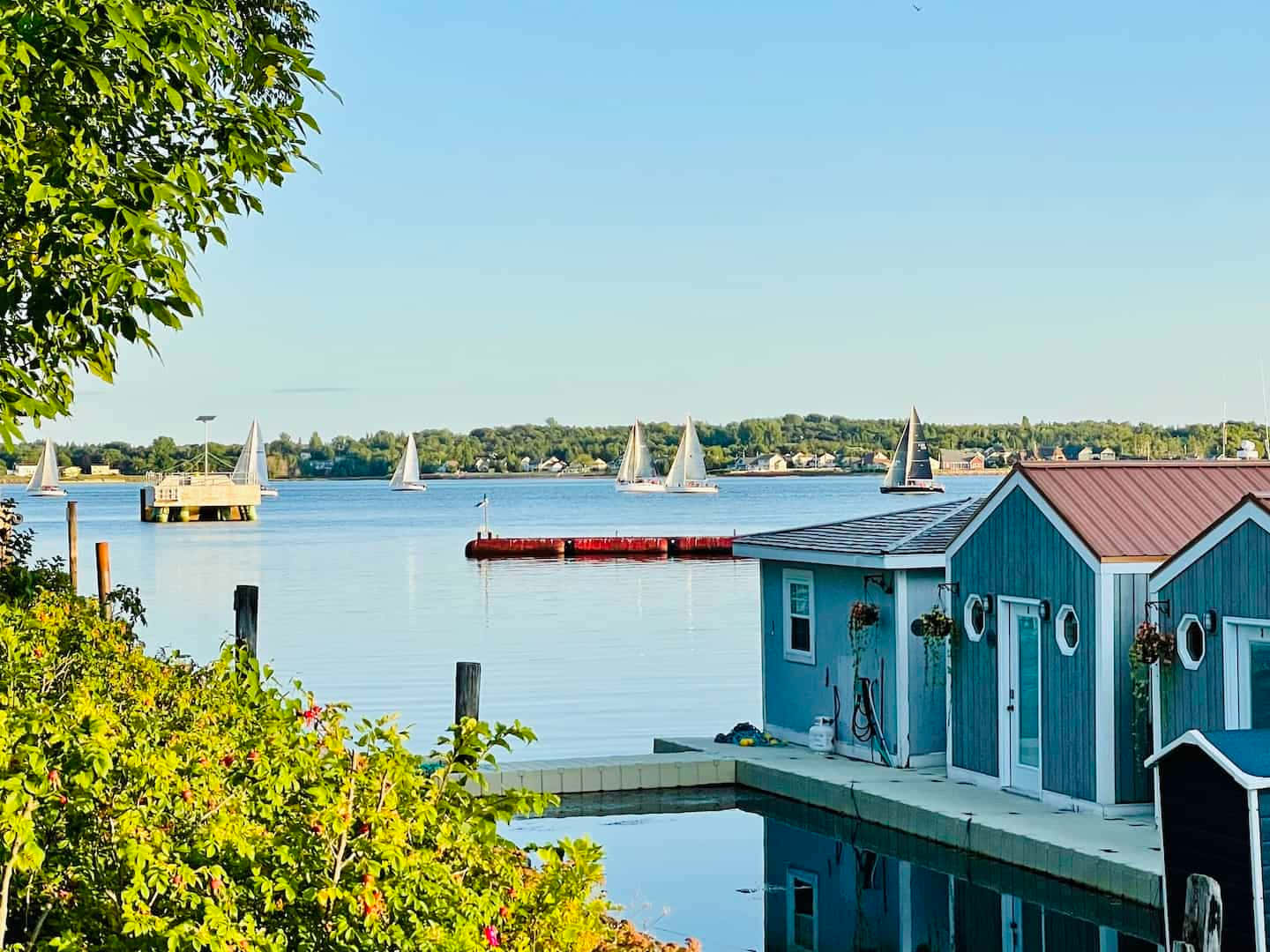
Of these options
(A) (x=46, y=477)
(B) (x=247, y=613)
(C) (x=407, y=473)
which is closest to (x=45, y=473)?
(A) (x=46, y=477)

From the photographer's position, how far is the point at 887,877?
1366cm

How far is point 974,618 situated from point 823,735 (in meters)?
3.04

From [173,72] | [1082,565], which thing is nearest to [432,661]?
[1082,565]

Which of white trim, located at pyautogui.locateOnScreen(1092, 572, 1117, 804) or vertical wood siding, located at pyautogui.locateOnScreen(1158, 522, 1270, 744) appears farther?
white trim, located at pyautogui.locateOnScreen(1092, 572, 1117, 804)

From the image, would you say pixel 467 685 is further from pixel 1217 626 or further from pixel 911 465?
pixel 911 465

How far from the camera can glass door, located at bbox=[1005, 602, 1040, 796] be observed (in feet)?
48.3

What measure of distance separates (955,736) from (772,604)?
3.76m

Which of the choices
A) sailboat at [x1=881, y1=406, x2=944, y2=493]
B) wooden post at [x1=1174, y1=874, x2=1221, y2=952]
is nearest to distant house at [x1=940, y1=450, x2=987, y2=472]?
sailboat at [x1=881, y1=406, x2=944, y2=493]

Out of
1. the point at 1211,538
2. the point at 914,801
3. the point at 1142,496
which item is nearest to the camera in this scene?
the point at 1211,538

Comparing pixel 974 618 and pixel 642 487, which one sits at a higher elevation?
pixel 974 618

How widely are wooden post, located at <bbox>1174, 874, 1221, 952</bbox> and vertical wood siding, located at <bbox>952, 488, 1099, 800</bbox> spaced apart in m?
6.01

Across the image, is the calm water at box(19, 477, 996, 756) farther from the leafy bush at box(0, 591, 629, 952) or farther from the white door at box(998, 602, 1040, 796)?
the leafy bush at box(0, 591, 629, 952)

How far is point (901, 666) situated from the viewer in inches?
667

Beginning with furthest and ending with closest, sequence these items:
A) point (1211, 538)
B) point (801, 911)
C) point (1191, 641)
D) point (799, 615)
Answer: point (799, 615)
point (801, 911)
point (1191, 641)
point (1211, 538)
